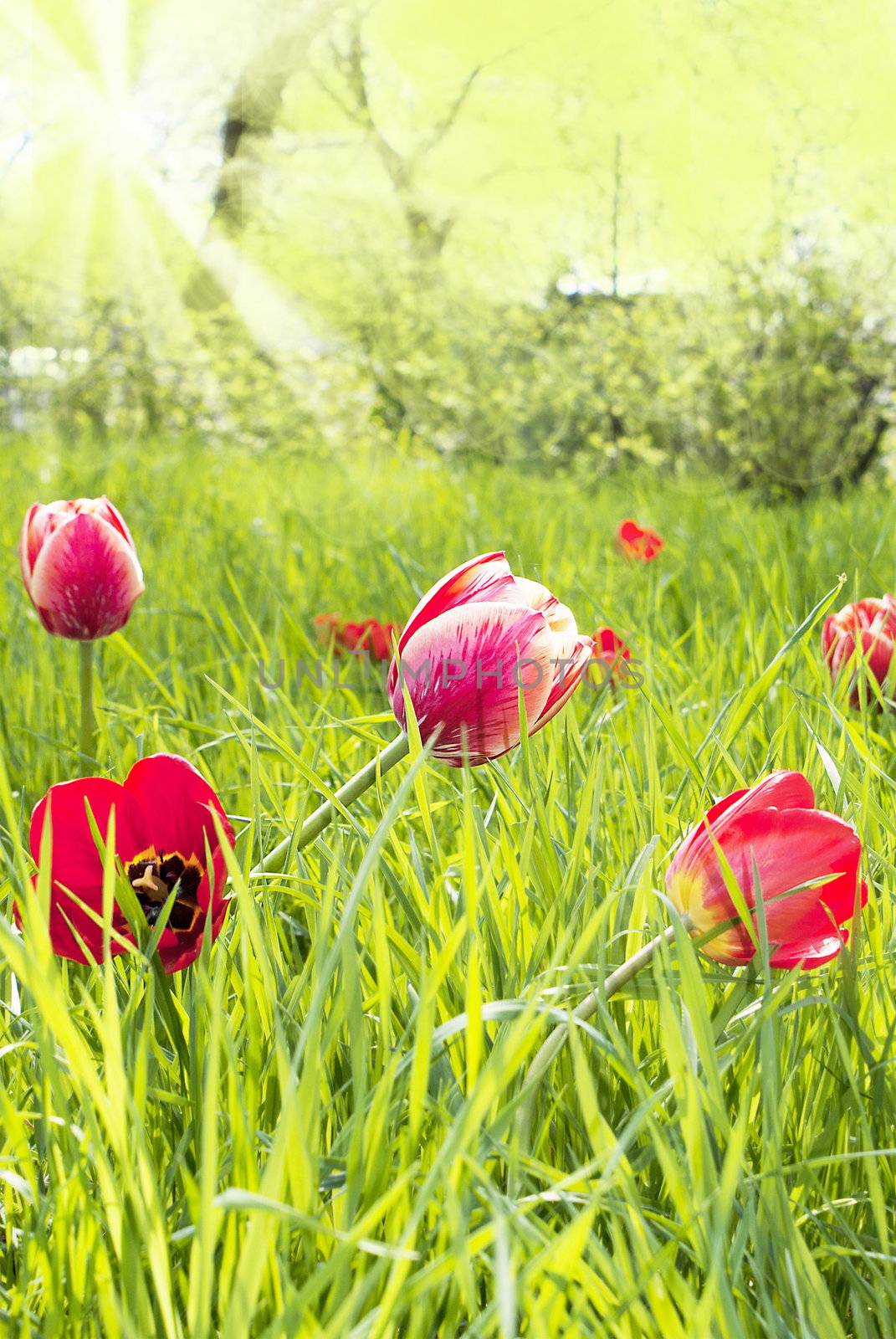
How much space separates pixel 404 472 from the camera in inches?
116

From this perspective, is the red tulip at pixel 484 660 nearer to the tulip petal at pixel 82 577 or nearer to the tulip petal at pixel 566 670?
the tulip petal at pixel 566 670

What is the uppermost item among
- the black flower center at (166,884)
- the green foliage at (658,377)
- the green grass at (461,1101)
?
the green foliage at (658,377)

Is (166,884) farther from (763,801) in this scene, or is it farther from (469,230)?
(469,230)

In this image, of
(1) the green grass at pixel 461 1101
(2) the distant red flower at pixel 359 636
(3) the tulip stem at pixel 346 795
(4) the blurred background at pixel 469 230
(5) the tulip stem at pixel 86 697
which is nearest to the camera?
(1) the green grass at pixel 461 1101

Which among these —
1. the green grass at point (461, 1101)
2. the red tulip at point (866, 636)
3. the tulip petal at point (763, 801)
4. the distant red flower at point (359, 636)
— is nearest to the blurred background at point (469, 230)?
the distant red flower at point (359, 636)

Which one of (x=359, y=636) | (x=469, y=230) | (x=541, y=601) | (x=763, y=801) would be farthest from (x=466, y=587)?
(x=469, y=230)

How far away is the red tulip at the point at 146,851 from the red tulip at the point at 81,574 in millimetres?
289

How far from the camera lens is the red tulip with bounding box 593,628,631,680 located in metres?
0.84

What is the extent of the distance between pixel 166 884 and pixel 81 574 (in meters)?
0.31

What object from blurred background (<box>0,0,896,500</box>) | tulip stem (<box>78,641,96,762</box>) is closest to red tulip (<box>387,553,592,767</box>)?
tulip stem (<box>78,641,96,762</box>)

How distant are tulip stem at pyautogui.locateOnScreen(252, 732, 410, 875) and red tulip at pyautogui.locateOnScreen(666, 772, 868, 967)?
0.11 meters

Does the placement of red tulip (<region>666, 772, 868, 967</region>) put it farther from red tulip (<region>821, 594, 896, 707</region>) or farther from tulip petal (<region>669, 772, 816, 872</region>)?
red tulip (<region>821, 594, 896, 707</region>)

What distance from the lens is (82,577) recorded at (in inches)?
26.8

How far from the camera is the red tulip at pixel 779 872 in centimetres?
34
